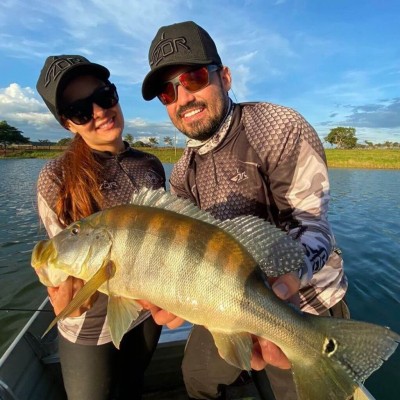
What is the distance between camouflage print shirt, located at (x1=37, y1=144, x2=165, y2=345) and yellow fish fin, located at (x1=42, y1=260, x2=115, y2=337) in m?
0.83

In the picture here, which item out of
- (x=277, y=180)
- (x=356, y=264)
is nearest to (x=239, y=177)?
(x=277, y=180)

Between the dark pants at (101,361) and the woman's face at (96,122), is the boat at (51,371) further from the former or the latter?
the woman's face at (96,122)

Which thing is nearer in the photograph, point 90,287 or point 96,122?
point 90,287

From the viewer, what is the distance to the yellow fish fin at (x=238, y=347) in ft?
6.16

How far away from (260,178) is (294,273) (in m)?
0.88

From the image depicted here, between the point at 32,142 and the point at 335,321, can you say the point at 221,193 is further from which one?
the point at 32,142

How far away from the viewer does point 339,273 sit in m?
2.68

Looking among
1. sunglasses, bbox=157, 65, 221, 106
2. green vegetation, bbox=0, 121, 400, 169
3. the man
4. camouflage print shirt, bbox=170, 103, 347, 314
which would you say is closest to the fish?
camouflage print shirt, bbox=170, 103, 347, 314

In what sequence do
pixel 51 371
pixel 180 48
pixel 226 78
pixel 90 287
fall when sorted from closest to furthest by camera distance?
pixel 90 287, pixel 180 48, pixel 226 78, pixel 51 371

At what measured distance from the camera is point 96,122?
297cm

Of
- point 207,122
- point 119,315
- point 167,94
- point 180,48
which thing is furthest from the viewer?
point 167,94

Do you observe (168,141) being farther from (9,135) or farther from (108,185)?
(108,185)

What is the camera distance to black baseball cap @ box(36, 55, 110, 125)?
2734 millimetres

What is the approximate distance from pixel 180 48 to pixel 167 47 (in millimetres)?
112
